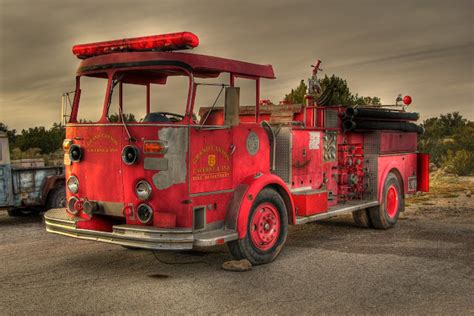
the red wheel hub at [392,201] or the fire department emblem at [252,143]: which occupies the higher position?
the fire department emblem at [252,143]

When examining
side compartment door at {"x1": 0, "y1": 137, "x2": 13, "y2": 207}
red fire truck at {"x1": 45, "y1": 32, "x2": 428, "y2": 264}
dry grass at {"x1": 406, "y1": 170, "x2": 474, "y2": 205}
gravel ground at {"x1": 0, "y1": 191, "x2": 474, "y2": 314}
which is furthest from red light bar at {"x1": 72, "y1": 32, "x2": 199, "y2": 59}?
dry grass at {"x1": 406, "y1": 170, "x2": 474, "y2": 205}

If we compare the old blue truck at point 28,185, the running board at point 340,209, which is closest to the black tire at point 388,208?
the running board at point 340,209

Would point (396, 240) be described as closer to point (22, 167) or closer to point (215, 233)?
point (215, 233)

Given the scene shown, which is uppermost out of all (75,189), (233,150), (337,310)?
(233,150)

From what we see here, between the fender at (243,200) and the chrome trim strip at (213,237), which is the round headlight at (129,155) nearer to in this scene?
the chrome trim strip at (213,237)

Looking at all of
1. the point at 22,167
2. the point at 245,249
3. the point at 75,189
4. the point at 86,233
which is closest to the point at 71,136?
the point at 75,189

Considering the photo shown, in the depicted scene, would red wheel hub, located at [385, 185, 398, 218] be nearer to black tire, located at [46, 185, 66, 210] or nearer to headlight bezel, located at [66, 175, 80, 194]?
headlight bezel, located at [66, 175, 80, 194]

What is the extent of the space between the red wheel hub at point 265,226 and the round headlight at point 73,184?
250 centimetres

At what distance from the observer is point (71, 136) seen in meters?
8.04

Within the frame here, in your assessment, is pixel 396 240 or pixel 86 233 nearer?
pixel 86 233

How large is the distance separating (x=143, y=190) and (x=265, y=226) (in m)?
1.94

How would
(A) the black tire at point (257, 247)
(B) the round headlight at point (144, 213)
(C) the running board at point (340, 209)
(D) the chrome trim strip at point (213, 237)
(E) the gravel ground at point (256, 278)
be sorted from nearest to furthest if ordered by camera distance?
(E) the gravel ground at point (256, 278) < (D) the chrome trim strip at point (213, 237) < (B) the round headlight at point (144, 213) < (A) the black tire at point (257, 247) < (C) the running board at point (340, 209)

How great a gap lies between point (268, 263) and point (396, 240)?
3.06 meters

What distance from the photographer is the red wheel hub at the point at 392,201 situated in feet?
38.1
